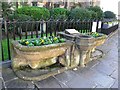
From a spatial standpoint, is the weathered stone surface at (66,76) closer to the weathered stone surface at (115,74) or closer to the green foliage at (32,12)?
the weathered stone surface at (115,74)

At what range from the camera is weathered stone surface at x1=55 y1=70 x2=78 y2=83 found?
10.1 feet

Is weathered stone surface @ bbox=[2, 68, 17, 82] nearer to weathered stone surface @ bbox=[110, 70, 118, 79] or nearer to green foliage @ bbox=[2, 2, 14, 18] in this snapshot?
weathered stone surface @ bbox=[110, 70, 118, 79]

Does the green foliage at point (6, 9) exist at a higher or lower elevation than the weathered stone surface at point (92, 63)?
higher

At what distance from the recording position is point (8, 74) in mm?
3084

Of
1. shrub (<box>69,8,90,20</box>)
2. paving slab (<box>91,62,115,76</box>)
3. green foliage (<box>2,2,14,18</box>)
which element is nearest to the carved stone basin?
paving slab (<box>91,62,115,76</box>)

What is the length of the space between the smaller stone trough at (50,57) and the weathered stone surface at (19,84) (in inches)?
3.7

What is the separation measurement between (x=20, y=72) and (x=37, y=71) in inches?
13.5

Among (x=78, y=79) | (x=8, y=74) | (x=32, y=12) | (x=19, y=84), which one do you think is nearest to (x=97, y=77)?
(x=78, y=79)

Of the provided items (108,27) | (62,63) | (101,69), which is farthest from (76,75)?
(108,27)

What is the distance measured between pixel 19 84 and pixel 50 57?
803mm

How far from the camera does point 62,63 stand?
11.3 ft

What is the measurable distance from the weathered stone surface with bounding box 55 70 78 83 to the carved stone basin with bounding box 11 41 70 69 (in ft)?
1.18

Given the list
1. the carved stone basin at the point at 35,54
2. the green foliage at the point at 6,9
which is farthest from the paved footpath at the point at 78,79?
the green foliage at the point at 6,9

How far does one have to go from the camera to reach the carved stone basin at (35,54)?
2.75 meters
